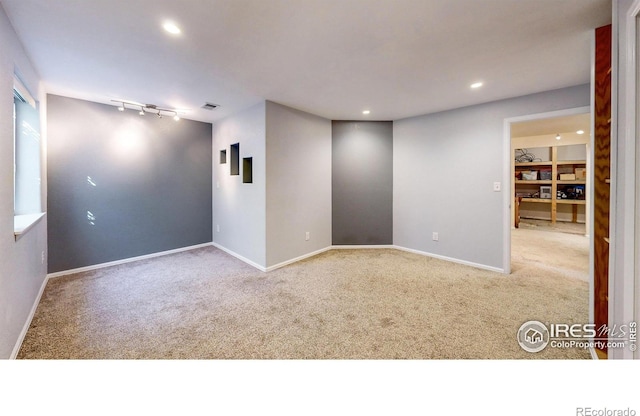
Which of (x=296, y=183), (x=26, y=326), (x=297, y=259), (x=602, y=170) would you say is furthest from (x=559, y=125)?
(x=26, y=326)

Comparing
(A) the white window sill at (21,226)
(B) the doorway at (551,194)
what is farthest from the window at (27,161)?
(B) the doorway at (551,194)

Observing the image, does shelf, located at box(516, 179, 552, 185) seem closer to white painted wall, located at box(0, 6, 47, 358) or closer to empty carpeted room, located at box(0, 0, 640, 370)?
empty carpeted room, located at box(0, 0, 640, 370)

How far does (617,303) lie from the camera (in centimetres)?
136

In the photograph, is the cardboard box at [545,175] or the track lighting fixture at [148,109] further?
the cardboard box at [545,175]

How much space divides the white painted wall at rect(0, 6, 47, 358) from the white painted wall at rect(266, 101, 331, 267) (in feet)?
7.17

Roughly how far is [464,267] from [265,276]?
9.30 ft

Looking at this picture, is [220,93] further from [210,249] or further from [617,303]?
[617,303]

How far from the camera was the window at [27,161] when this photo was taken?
2.55m

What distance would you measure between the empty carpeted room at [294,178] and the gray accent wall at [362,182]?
0.12ft

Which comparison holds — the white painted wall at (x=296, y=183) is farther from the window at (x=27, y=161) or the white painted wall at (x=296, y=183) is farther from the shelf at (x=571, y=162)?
A: the shelf at (x=571, y=162)

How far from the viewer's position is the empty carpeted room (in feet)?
5.38

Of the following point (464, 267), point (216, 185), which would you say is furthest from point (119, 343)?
point (464, 267)

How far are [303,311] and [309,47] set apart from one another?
235 cm

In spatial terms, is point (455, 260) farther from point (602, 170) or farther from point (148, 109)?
point (148, 109)
